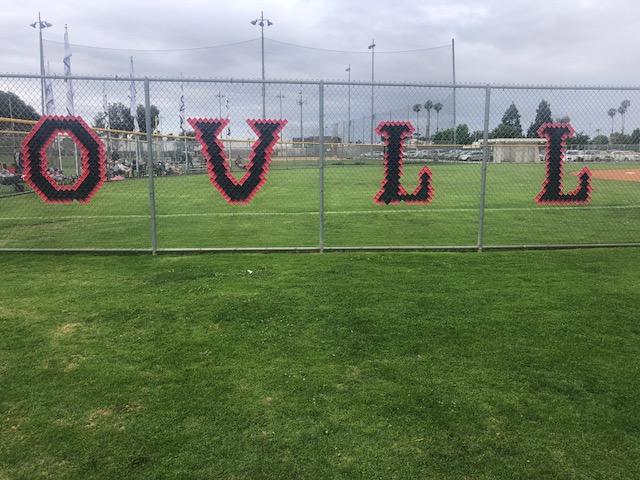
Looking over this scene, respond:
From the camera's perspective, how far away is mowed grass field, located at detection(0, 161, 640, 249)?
27.7 feet

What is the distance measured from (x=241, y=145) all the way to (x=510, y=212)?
6859 millimetres

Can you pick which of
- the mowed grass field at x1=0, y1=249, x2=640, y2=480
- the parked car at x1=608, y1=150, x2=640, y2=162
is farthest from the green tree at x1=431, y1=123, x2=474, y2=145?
the parked car at x1=608, y1=150, x2=640, y2=162

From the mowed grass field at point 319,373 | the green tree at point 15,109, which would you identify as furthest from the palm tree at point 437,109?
the green tree at point 15,109

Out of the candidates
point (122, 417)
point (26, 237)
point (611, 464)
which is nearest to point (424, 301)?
point (611, 464)

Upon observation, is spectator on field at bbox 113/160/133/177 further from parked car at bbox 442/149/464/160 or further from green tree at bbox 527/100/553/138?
green tree at bbox 527/100/553/138

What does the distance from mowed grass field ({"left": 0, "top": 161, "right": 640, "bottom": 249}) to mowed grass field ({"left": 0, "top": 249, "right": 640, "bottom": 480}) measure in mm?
2462

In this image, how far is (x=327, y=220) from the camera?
1073 cm

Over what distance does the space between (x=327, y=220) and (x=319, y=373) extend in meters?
7.29

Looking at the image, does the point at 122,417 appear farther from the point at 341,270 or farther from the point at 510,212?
the point at 510,212

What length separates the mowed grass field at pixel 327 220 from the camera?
8.45m

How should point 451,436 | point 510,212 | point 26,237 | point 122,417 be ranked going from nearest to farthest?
1. point 451,436
2. point 122,417
3. point 26,237
4. point 510,212

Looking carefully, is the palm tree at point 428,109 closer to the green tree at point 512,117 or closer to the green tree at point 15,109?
the green tree at point 512,117

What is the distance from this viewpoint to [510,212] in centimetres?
1198

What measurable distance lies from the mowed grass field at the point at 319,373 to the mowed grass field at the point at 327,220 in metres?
2.46
